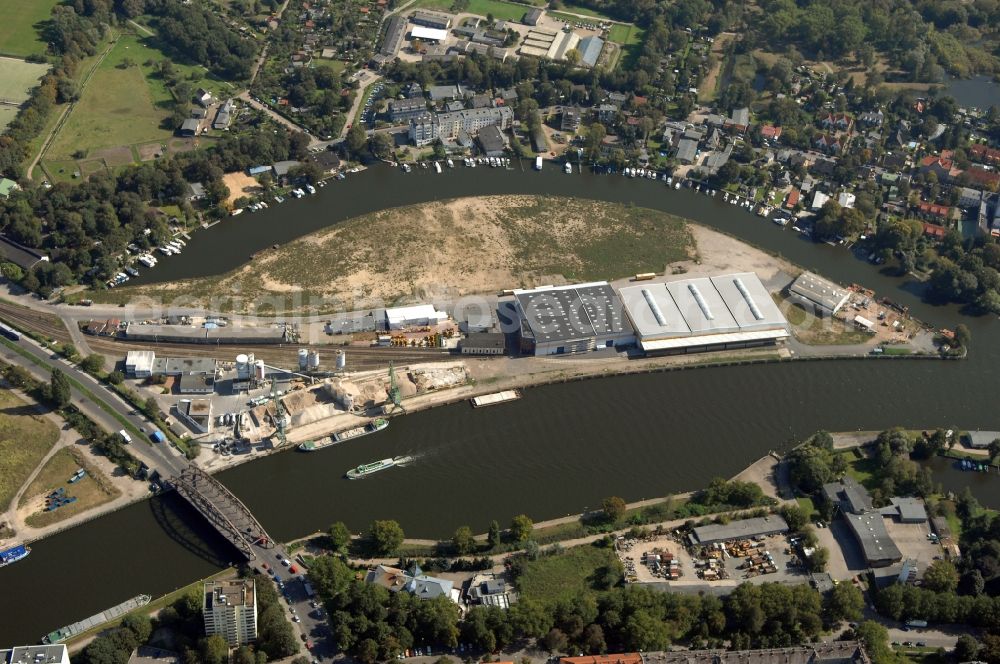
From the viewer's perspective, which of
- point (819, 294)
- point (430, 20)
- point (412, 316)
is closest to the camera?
point (412, 316)

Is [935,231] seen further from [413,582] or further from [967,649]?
[413,582]

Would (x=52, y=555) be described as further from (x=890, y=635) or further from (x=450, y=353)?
(x=890, y=635)

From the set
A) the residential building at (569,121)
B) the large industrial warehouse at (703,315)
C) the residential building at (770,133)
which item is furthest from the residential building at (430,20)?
the large industrial warehouse at (703,315)

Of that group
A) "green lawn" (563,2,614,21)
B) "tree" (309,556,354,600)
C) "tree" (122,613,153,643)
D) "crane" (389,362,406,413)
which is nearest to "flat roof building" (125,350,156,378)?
"crane" (389,362,406,413)

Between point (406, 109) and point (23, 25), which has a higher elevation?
point (23, 25)

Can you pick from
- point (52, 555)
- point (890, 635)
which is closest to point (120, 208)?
point (52, 555)

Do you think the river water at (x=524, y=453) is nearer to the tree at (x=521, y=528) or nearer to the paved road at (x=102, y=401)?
the tree at (x=521, y=528)

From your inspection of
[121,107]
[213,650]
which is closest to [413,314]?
[213,650]
